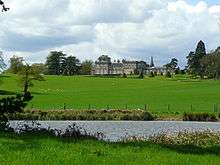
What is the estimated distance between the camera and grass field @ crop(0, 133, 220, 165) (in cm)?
1384

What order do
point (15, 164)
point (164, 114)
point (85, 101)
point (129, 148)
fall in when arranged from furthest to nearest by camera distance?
point (85, 101) → point (164, 114) → point (129, 148) → point (15, 164)

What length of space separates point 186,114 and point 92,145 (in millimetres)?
58444

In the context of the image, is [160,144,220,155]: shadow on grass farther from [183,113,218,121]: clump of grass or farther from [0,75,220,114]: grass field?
[0,75,220,114]: grass field

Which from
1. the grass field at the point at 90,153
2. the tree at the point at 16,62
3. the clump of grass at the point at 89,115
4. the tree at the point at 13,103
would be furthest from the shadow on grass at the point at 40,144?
the tree at the point at 16,62

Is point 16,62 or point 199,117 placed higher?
point 16,62

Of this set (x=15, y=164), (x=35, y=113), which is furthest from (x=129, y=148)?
(x=35, y=113)

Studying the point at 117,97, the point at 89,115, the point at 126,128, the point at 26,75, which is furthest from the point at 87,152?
the point at 26,75

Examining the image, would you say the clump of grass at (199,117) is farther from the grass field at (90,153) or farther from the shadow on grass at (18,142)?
the shadow on grass at (18,142)

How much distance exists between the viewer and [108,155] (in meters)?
14.7

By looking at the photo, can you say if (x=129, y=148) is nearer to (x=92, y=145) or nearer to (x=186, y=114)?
(x=92, y=145)

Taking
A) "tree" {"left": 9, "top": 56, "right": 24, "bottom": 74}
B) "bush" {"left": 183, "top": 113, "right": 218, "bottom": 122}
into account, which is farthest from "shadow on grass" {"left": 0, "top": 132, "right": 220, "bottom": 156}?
"tree" {"left": 9, "top": 56, "right": 24, "bottom": 74}

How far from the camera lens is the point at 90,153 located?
1492 cm

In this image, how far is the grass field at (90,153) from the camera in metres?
13.8

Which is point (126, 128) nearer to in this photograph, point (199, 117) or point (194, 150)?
point (199, 117)
